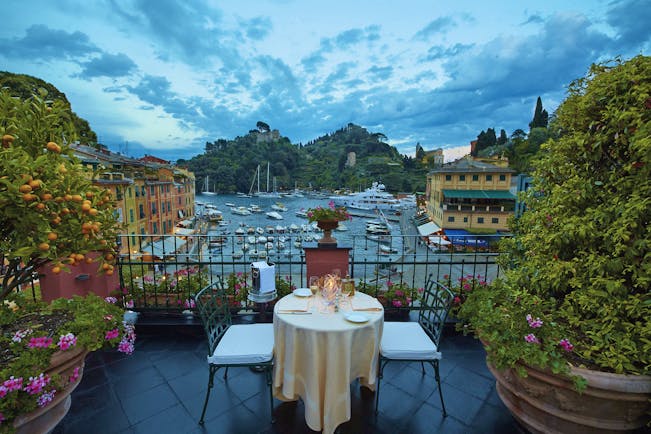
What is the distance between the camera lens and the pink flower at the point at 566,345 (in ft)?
5.39

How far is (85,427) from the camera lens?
2033mm

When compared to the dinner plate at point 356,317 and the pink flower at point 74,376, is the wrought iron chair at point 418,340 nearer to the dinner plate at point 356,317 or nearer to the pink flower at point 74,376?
the dinner plate at point 356,317

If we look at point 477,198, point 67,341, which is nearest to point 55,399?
point 67,341

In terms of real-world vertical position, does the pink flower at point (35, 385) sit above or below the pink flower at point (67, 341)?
below

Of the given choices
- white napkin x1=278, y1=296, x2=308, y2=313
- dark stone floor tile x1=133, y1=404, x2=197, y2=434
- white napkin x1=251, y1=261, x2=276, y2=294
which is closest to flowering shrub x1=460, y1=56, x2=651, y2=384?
white napkin x1=278, y1=296, x2=308, y2=313

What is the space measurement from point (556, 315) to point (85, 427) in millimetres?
3665

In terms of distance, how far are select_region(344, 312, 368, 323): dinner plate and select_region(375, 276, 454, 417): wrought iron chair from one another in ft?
1.26

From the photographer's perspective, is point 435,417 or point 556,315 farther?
point 435,417

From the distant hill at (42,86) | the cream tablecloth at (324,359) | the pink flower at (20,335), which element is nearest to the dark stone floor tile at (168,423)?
the cream tablecloth at (324,359)

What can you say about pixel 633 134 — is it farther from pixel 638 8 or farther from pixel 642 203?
pixel 638 8

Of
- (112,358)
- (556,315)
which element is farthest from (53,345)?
(556,315)

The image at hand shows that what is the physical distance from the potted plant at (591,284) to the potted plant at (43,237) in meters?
2.76

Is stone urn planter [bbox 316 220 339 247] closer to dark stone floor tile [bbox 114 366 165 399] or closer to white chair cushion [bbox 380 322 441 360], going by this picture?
white chair cushion [bbox 380 322 441 360]

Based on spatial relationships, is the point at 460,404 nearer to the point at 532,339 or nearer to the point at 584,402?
the point at 584,402
